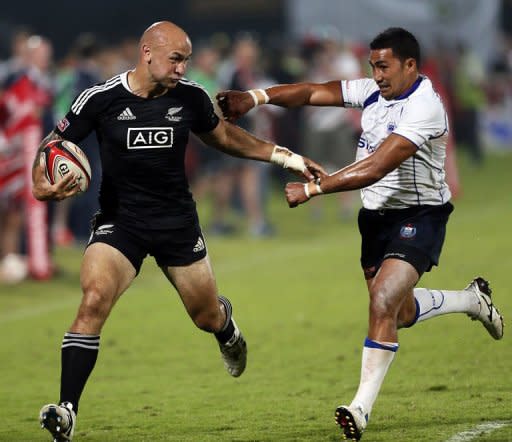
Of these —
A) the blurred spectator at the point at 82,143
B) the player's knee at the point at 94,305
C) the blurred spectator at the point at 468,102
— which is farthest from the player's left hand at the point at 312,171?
the blurred spectator at the point at 468,102

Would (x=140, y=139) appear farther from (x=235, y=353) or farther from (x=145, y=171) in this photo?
(x=235, y=353)

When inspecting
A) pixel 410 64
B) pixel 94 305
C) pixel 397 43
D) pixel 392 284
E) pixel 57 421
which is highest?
pixel 397 43

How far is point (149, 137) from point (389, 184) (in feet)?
4.95

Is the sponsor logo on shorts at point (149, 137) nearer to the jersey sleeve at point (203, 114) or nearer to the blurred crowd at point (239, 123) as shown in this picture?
the jersey sleeve at point (203, 114)

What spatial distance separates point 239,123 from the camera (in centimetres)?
1931

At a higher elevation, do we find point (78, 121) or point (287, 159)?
point (78, 121)

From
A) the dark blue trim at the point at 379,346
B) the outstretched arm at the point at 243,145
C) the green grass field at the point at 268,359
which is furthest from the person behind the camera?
the outstretched arm at the point at 243,145

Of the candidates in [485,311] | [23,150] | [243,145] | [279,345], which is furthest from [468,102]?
[243,145]

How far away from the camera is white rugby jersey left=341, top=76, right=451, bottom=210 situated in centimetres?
824

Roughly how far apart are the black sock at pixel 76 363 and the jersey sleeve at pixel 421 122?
2.16 meters

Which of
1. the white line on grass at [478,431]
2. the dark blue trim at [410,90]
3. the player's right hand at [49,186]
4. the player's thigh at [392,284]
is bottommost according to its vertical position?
the white line on grass at [478,431]

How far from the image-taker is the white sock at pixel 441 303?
899cm

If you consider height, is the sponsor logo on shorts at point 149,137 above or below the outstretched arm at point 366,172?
above

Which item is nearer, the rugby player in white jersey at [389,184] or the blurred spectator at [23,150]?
the rugby player in white jersey at [389,184]
